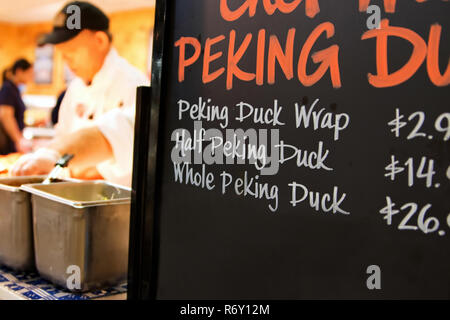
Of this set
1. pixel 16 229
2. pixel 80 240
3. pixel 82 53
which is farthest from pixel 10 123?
pixel 80 240

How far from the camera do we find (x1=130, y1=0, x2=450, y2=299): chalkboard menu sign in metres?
0.78

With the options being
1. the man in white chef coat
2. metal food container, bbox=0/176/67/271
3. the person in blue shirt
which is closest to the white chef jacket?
the man in white chef coat

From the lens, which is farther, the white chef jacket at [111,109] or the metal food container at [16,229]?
the white chef jacket at [111,109]

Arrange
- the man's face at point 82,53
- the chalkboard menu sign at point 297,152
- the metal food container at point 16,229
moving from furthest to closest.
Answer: the man's face at point 82,53 < the metal food container at point 16,229 < the chalkboard menu sign at point 297,152

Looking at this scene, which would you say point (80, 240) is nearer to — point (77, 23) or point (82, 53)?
point (77, 23)

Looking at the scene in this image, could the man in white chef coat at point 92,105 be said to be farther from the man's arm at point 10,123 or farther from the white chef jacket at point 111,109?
the man's arm at point 10,123

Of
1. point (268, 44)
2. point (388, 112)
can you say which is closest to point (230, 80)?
point (268, 44)

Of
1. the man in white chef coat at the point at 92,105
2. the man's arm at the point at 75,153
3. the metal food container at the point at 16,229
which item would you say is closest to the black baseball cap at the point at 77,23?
the man in white chef coat at the point at 92,105

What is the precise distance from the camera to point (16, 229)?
1.41m

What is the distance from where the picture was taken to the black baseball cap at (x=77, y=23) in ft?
6.15

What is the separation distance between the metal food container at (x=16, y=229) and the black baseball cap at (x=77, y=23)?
0.76 metres

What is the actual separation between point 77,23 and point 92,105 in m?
0.41


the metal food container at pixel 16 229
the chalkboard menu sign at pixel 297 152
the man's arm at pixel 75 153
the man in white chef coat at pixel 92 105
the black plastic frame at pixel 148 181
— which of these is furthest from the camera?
the man in white chef coat at pixel 92 105

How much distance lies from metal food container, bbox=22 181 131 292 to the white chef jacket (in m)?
0.56
